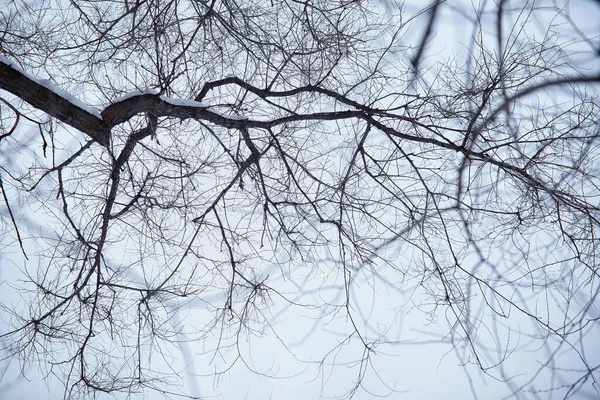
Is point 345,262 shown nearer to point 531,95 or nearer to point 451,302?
point 451,302

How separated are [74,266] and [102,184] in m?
0.60

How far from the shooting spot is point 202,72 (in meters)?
3.17

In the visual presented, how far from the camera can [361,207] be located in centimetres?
296

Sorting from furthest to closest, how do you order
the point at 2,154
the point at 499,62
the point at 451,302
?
the point at 2,154, the point at 451,302, the point at 499,62

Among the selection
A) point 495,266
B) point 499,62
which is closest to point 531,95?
point 499,62

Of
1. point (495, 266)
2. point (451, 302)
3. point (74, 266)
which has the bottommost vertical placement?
point (451, 302)

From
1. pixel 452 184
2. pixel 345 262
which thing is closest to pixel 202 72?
pixel 345 262

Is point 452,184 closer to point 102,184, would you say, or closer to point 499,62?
point 499,62

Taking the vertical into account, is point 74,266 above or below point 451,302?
above

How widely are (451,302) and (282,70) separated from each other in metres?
1.93

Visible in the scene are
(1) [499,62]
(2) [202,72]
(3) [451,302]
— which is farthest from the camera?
(2) [202,72]

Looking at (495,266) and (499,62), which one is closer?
(499,62)

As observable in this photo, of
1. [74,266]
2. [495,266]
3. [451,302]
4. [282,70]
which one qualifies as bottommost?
[451,302]

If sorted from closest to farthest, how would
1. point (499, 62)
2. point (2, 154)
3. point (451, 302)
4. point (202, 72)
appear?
point (499, 62)
point (451, 302)
point (2, 154)
point (202, 72)
